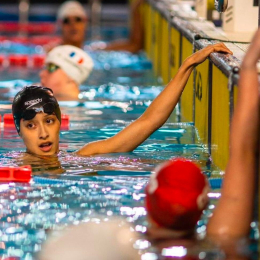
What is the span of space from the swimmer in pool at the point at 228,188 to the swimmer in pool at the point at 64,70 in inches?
165

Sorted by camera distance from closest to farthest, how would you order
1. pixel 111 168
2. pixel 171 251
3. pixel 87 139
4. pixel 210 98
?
1. pixel 171 251
2. pixel 111 168
3. pixel 210 98
4. pixel 87 139

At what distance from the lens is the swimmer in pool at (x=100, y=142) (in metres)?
4.64

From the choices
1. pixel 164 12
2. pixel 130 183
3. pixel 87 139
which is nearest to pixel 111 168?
pixel 130 183

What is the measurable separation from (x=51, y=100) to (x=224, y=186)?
1913 mm

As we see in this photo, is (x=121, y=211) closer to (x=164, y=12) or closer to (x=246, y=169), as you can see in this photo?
(x=246, y=169)

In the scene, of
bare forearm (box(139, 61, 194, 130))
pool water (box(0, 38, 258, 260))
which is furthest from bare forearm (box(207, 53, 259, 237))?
bare forearm (box(139, 61, 194, 130))

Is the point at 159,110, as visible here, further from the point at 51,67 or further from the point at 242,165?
the point at 51,67

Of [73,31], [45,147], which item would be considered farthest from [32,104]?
[73,31]

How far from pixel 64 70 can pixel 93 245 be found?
4.59 meters

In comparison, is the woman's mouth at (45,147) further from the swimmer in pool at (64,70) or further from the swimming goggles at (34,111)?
the swimmer in pool at (64,70)

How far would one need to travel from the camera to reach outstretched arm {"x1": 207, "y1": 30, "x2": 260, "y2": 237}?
3248mm

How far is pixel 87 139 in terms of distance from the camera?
6102 mm

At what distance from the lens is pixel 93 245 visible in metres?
2.91

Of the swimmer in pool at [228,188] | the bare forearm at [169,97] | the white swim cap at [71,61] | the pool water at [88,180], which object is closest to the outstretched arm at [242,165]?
the swimmer in pool at [228,188]
